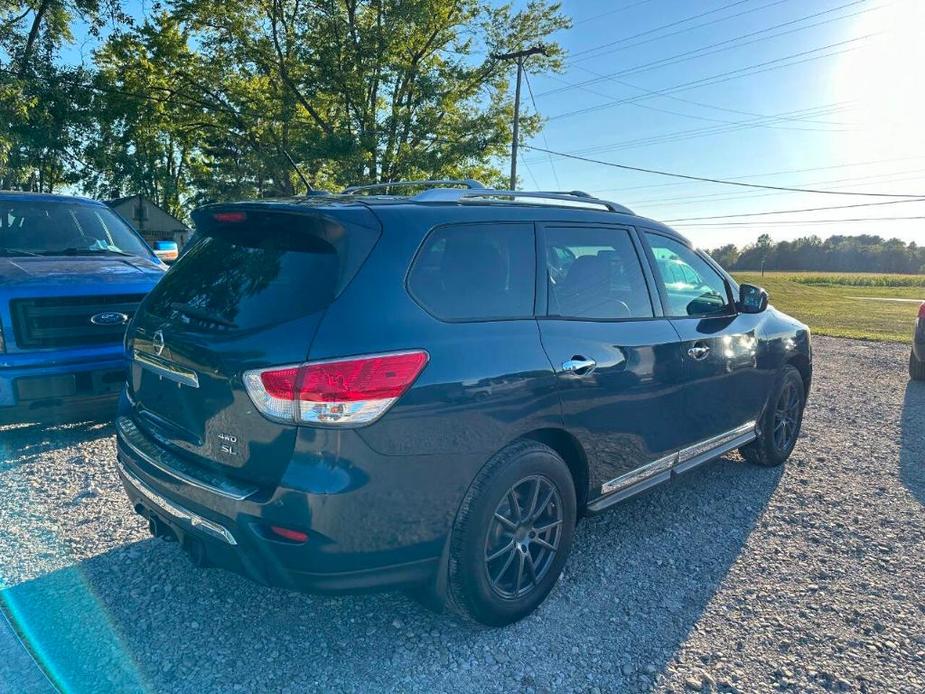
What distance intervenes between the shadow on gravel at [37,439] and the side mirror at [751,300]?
16.2ft

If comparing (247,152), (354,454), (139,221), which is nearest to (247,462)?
(354,454)

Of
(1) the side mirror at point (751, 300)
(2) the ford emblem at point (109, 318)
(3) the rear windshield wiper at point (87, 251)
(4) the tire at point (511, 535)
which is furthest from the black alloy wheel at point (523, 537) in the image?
(3) the rear windshield wiper at point (87, 251)

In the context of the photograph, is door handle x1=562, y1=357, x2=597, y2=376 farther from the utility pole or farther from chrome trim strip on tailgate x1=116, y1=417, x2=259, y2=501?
the utility pole

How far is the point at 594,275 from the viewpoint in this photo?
3.25 metres

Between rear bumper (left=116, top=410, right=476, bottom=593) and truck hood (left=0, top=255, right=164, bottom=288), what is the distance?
2940 millimetres

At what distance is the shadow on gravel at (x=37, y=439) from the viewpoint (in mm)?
4574

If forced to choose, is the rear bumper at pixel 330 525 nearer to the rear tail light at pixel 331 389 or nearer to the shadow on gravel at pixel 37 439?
the rear tail light at pixel 331 389

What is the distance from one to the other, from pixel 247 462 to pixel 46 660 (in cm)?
118

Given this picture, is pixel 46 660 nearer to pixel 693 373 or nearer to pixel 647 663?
pixel 647 663

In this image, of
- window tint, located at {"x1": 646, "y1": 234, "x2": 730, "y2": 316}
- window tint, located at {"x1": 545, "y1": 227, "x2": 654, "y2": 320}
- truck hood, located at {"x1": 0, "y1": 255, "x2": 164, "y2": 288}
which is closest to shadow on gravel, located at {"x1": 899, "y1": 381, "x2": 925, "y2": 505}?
window tint, located at {"x1": 646, "y1": 234, "x2": 730, "y2": 316}

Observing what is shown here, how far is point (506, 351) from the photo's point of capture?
2.54 metres

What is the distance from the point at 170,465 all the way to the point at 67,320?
2634 millimetres

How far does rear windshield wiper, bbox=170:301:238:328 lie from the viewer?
7.93 ft

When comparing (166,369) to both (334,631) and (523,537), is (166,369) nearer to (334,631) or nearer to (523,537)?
(334,631)
